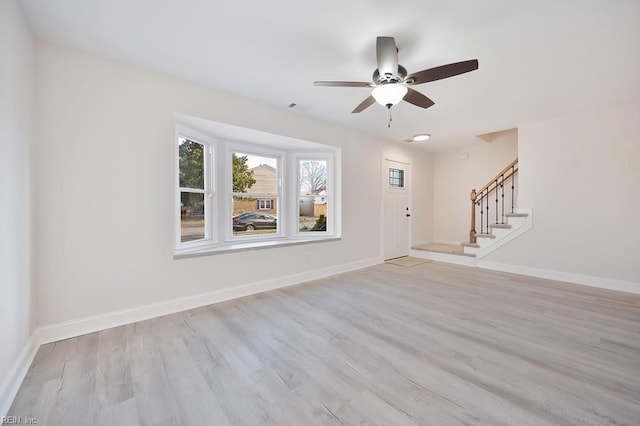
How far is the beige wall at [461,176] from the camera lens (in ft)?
17.8

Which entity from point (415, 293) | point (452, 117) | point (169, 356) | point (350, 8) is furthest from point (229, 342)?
point (452, 117)

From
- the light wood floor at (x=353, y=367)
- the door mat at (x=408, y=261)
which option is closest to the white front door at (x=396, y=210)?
the door mat at (x=408, y=261)

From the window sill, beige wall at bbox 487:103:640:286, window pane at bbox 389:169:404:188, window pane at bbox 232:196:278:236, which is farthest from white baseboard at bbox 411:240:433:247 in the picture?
window pane at bbox 232:196:278:236

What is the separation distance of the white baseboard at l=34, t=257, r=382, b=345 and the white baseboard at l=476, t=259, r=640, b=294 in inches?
128

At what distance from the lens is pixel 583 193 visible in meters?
3.73

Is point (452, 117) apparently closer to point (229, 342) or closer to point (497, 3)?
point (497, 3)

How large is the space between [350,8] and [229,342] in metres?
2.70

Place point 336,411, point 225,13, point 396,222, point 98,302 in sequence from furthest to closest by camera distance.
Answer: point 396,222 → point 98,302 → point 225,13 → point 336,411

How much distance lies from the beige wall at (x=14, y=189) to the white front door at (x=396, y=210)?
4707 millimetres

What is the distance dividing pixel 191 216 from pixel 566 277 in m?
5.54

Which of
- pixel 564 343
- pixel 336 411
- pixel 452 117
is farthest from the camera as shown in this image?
pixel 452 117

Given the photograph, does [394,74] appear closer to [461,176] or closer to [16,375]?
[16,375]

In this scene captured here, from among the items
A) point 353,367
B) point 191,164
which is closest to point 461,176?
point 353,367

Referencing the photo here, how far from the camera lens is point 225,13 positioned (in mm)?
1808
